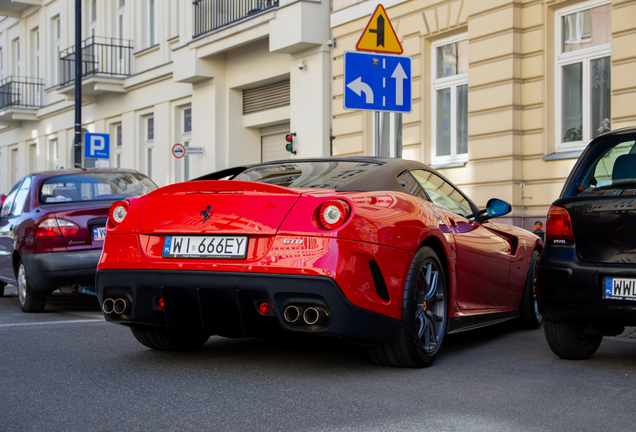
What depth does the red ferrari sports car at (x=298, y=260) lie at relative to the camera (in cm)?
439

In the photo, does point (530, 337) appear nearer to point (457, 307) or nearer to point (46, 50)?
point (457, 307)

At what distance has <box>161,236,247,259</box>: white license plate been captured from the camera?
450cm

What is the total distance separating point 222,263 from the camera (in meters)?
4.51

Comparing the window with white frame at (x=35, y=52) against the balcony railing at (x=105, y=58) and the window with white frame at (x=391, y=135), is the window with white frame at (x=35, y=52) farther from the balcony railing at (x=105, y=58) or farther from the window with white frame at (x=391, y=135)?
the window with white frame at (x=391, y=135)

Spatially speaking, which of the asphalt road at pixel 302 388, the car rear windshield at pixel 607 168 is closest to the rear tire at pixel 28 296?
the asphalt road at pixel 302 388

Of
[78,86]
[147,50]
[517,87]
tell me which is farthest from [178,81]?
[517,87]

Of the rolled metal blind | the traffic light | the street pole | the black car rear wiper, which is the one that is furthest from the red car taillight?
the street pole

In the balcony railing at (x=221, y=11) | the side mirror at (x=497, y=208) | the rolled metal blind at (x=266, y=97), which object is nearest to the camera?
the side mirror at (x=497, y=208)

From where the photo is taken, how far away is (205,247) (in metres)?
4.58

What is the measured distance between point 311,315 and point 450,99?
10.7 meters

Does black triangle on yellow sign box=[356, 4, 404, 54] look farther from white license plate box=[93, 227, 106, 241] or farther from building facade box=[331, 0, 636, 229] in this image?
building facade box=[331, 0, 636, 229]

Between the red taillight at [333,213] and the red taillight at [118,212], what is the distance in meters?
1.36

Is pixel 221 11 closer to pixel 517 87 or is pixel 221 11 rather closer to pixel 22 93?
pixel 517 87

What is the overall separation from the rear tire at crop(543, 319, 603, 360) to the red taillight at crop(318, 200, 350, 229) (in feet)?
5.33
